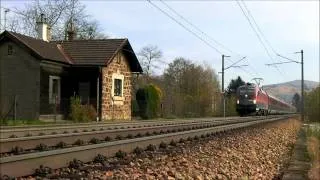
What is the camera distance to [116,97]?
40812mm

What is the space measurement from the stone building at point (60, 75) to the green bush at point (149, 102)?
3528mm

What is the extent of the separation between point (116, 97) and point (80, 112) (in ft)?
25.2

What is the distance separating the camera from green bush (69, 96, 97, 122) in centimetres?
3309

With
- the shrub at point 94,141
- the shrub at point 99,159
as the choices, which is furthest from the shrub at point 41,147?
the shrub at point 99,159

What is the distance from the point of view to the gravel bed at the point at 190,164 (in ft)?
26.8

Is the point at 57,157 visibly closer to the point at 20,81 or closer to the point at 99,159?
the point at 99,159

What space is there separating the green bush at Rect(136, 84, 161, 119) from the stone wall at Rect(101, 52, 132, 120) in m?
3.50

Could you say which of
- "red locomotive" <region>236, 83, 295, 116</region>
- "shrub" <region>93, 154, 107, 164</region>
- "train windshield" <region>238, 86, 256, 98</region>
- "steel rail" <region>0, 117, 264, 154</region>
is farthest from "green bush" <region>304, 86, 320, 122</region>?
"shrub" <region>93, 154, 107, 164</region>

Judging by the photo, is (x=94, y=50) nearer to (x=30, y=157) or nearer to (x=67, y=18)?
(x=67, y=18)

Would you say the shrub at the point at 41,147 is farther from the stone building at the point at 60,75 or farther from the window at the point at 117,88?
the window at the point at 117,88

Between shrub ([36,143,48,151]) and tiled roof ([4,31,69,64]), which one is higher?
tiled roof ([4,31,69,64])

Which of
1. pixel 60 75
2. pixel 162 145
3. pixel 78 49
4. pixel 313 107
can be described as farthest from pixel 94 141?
pixel 313 107

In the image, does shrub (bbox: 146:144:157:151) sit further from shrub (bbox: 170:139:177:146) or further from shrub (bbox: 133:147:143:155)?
shrub (bbox: 170:139:177:146)

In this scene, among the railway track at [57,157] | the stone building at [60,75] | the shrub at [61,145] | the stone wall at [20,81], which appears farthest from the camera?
the stone building at [60,75]
